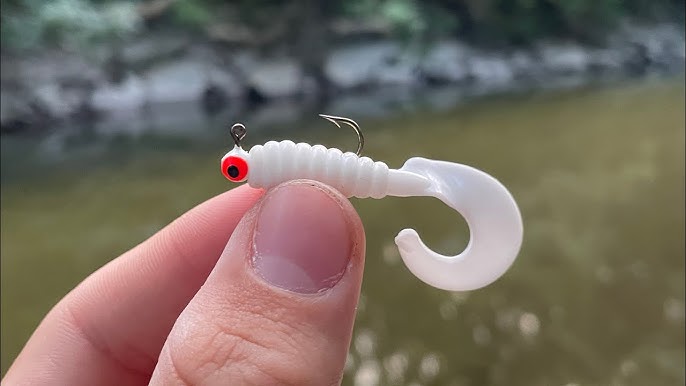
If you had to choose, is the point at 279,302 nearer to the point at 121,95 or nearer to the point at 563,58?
the point at 121,95

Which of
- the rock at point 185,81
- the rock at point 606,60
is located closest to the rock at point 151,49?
the rock at point 185,81

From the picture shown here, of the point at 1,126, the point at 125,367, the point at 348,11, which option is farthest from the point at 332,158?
the point at 348,11

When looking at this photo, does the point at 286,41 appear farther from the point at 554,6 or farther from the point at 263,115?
the point at 554,6

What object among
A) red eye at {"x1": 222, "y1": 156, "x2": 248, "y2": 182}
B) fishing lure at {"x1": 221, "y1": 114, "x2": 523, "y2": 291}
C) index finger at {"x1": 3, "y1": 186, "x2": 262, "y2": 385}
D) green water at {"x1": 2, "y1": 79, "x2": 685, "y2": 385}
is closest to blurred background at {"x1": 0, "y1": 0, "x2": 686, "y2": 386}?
green water at {"x1": 2, "y1": 79, "x2": 685, "y2": 385}

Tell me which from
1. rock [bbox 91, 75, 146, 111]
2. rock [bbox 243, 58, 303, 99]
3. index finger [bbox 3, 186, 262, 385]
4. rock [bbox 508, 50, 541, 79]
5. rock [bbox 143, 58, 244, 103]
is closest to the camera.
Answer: index finger [bbox 3, 186, 262, 385]

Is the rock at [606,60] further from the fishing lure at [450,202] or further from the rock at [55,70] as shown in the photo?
the fishing lure at [450,202]

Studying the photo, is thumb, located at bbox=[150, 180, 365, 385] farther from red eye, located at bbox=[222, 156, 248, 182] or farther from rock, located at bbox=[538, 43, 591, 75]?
rock, located at bbox=[538, 43, 591, 75]
